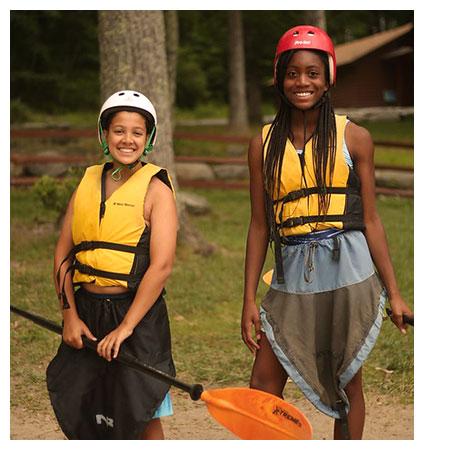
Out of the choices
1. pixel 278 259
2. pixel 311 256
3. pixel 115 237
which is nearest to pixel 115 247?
pixel 115 237

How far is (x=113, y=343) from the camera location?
10.1 ft

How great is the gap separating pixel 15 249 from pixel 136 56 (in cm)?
220

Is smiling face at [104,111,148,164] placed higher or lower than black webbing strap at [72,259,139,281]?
higher

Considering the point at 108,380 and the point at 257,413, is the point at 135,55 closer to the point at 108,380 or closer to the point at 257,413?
the point at 108,380

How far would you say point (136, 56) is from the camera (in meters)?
7.70

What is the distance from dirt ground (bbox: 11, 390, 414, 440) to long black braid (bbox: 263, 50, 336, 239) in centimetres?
160

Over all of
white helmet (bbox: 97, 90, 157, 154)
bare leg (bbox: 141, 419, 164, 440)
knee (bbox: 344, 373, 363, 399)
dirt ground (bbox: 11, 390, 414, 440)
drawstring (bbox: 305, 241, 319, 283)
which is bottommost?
dirt ground (bbox: 11, 390, 414, 440)

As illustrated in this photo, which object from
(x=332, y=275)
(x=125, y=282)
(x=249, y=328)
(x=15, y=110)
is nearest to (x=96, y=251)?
(x=125, y=282)

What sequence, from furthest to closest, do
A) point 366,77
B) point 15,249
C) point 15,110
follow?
point 366,77 < point 15,110 < point 15,249

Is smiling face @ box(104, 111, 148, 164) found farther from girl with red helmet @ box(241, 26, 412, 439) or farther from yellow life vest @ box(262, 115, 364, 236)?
yellow life vest @ box(262, 115, 364, 236)

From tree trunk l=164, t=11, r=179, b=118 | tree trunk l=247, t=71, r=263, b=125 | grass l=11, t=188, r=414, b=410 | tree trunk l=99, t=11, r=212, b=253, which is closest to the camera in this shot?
grass l=11, t=188, r=414, b=410

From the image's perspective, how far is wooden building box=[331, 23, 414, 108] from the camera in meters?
27.9

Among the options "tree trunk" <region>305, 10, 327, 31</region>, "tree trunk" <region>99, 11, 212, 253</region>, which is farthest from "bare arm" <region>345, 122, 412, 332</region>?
"tree trunk" <region>305, 10, 327, 31</region>

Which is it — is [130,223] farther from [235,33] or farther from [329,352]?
[235,33]
